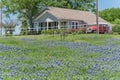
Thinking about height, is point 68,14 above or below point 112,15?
below

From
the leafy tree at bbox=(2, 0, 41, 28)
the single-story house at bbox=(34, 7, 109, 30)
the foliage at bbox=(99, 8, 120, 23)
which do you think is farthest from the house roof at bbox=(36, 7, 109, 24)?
the foliage at bbox=(99, 8, 120, 23)

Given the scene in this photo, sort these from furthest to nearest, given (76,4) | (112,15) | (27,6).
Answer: (112,15), (76,4), (27,6)

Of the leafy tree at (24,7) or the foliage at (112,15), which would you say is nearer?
the leafy tree at (24,7)

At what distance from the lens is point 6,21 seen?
221ft

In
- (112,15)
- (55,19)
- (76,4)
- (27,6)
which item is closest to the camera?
(55,19)

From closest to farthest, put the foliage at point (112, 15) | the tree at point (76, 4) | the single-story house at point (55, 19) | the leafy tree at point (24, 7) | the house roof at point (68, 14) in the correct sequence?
1. the single-story house at point (55, 19)
2. the house roof at point (68, 14)
3. the leafy tree at point (24, 7)
4. the tree at point (76, 4)
5. the foliage at point (112, 15)

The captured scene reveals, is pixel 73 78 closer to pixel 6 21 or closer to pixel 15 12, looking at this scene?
pixel 15 12

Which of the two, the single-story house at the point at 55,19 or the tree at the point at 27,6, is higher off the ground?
the tree at the point at 27,6

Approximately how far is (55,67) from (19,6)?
52701mm

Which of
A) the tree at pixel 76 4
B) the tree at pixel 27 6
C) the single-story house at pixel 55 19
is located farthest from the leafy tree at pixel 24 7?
the tree at pixel 76 4

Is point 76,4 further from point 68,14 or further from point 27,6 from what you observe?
point 27,6

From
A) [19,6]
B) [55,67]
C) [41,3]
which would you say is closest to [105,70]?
[55,67]

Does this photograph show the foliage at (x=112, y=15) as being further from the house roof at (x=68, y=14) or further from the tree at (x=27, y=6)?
the tree at (x=27, y=6)

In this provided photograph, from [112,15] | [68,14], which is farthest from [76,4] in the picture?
[112,15]
